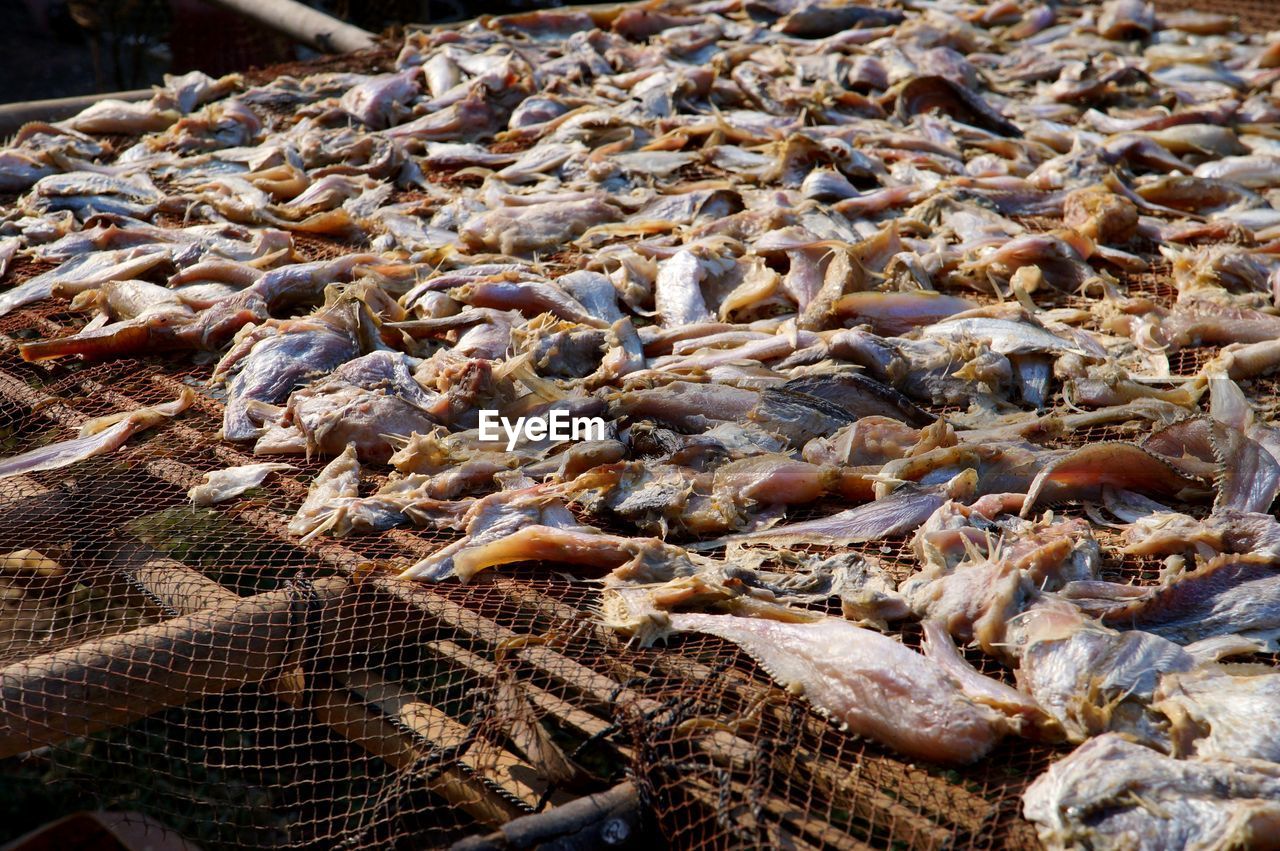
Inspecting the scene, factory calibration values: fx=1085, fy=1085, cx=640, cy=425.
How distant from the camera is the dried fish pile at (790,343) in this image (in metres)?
2.48

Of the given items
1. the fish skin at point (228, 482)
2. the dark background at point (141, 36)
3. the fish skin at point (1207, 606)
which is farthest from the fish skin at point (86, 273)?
the dark background at point (141, 36)

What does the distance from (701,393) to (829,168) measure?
2534 millimetres

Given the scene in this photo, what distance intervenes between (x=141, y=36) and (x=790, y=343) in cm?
1093

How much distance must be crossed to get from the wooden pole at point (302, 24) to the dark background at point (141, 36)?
0.62ft

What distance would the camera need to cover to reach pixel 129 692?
9.14ft

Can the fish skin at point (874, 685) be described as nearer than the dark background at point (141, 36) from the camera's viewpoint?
Yes

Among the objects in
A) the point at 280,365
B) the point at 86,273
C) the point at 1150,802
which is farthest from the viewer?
the point at 86,273

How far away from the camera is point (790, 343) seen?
396cm

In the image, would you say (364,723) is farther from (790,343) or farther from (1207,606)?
(1207,606)

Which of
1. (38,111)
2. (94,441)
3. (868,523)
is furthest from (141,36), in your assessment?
(868,523)

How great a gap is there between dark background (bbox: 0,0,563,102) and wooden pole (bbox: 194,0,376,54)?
0.62ft

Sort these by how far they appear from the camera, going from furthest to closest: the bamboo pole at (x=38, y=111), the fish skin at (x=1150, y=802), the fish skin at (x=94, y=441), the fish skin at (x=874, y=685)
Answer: the bamboo pole at (x=38, y=111) → the fish skin at (x=94, y=441) → the fish skin at (x=874, y=685) → the fish skin at (x=1150, y=802)

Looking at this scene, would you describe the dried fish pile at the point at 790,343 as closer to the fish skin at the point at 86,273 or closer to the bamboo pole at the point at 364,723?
the fish skin at the point at 86,273

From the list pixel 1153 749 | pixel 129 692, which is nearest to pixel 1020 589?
pixel 1153 749
